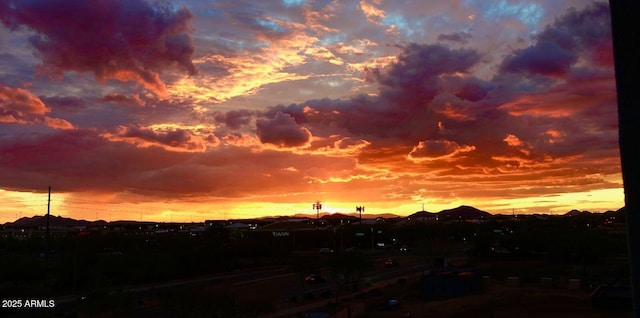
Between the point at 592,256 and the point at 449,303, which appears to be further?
the point at 592,256

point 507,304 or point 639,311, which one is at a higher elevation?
point 639,311

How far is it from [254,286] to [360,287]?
1532 centimetres

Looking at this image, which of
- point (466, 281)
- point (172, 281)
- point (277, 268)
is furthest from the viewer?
point (277, 268)

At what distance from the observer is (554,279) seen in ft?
234

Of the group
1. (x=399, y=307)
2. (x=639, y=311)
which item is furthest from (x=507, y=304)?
(x=639, y=311)

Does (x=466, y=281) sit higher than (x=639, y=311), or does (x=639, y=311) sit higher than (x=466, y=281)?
(x=639, y=311)

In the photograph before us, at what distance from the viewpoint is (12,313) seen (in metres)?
52.0

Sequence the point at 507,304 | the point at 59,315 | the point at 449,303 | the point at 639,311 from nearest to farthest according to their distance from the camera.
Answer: the point at 639,311 → the point at 59,315 → the point at 507,304 → the point at 449,303

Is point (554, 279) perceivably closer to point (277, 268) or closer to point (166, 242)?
point (277, 268)

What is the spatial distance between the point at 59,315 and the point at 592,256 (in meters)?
85.9

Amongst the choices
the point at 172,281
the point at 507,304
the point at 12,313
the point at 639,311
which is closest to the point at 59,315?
the point at 12,313

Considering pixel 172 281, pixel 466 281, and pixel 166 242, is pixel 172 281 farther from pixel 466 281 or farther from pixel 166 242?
pixel 466 281

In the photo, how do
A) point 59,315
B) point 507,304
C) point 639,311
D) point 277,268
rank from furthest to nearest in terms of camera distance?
1. point 277,268
2. point 507,304
3. point 59,315
4. point 639,311

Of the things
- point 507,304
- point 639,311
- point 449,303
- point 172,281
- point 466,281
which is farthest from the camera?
point 172,281
